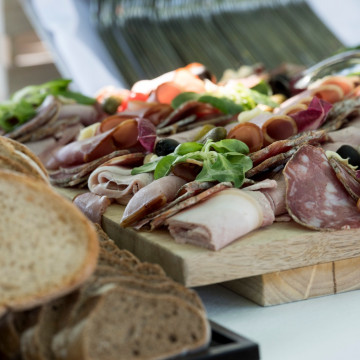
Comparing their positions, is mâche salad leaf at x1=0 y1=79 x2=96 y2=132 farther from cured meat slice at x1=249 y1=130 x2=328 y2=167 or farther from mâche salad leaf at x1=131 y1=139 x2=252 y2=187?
cured meat slice at x1=249 y1=130 x2=328 y2=167

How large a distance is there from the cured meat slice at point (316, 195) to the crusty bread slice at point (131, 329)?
462mm

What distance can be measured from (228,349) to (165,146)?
83 cm

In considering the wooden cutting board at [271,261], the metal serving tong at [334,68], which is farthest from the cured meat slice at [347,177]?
the metal serving tong at [334,68]

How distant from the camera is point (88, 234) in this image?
1.02 m

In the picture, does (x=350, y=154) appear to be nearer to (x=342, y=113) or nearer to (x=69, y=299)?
(x=342, y=113)

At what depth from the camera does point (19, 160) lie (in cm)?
123

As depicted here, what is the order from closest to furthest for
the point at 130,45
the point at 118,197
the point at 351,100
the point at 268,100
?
the point at 118,197
the point at 351,100
the point at 268,100
the point at 130,45

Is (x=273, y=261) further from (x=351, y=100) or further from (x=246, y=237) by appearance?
(x=351, y=100)

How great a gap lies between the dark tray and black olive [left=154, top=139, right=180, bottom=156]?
750 mm

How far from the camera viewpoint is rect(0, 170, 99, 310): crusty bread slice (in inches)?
37.8

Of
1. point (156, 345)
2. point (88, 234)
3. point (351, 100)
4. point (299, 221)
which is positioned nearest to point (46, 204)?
point (88, 234)

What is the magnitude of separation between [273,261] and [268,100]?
103 cm

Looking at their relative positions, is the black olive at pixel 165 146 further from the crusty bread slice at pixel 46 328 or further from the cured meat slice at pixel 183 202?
the crusty bread slice at pixel 46 328

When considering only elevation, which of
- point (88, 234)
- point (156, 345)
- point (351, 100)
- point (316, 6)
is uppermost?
point (88, 234)
